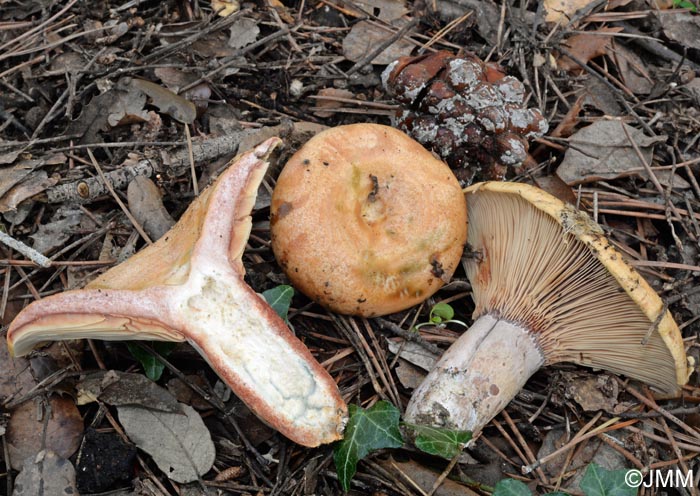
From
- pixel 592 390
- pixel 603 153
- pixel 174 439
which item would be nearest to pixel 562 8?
pixel 603 153

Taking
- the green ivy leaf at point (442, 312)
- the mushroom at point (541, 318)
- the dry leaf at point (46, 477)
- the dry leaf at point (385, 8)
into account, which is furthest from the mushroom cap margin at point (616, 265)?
the dry leaf at point (46, 477)

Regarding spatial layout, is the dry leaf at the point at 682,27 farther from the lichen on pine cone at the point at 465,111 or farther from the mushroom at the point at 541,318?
the mushroom at the point at 541,318

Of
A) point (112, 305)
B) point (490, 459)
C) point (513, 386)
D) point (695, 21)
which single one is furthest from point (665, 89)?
point (112, 305)

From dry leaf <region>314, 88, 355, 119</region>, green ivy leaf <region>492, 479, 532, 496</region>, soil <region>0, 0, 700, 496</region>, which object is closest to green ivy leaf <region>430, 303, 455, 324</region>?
soil <region>0, 0, 700, 496</region>

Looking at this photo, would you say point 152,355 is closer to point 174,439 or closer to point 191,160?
point 174,439

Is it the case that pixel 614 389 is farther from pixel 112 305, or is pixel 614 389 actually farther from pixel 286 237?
pixel 112 305

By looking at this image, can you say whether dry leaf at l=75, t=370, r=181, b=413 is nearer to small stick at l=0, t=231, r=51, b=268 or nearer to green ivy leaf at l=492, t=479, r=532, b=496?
small stick at l=0, t=231, r=51, b=268
